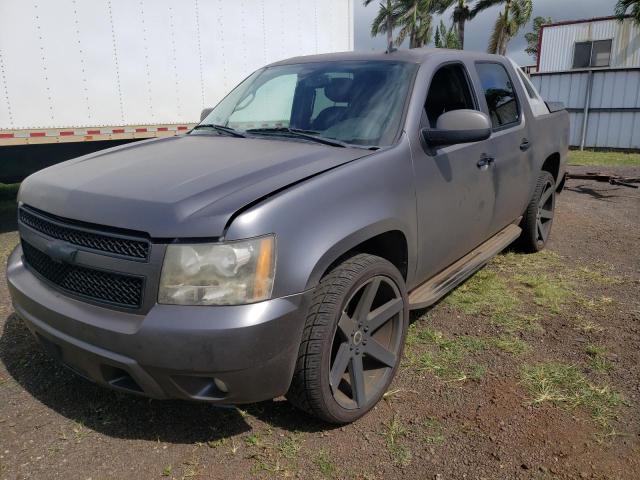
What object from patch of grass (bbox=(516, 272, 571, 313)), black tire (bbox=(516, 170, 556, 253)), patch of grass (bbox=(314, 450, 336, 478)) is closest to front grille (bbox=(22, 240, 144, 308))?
patch of grass (bbox=(314, 450, 336, 478))

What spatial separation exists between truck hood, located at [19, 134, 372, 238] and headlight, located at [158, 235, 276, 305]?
0.08 metres

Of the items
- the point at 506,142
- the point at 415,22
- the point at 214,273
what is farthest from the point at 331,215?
the point at 415,22

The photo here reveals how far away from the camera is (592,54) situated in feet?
72.2

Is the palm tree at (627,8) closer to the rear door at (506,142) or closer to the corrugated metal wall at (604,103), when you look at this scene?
the corrugated metal wall at (604,103)

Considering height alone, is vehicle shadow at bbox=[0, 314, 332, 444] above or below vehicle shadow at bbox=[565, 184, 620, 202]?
above

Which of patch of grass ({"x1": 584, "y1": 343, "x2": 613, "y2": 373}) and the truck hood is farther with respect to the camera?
patch of grass ({"x1": 584, "y1": 343, "x2": 613, "y2": 373})

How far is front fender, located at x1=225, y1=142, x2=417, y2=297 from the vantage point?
82.4 inches

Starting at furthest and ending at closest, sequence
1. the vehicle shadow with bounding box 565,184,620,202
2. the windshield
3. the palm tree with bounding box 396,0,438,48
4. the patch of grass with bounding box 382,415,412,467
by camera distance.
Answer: the palm tree with bounding box 396,0,438,48
the vehicle shadow with bounding box 565,184,620,202
the windshield
the patch of grass with bounding box 382,415,412,467

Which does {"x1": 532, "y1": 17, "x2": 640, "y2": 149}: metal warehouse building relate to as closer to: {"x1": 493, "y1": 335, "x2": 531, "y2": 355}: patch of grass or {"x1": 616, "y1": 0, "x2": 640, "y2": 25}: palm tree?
{"x1": 616, "y1": 0, "x2": 640, "y2": 25}: palm tree

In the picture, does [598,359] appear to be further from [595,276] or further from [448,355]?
[595,276]

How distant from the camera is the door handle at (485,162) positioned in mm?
3512

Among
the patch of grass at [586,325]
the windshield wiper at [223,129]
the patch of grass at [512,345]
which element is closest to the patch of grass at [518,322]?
the patch of grass at [512,345]

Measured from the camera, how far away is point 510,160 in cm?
398

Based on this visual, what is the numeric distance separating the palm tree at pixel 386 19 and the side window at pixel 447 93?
129 feet
